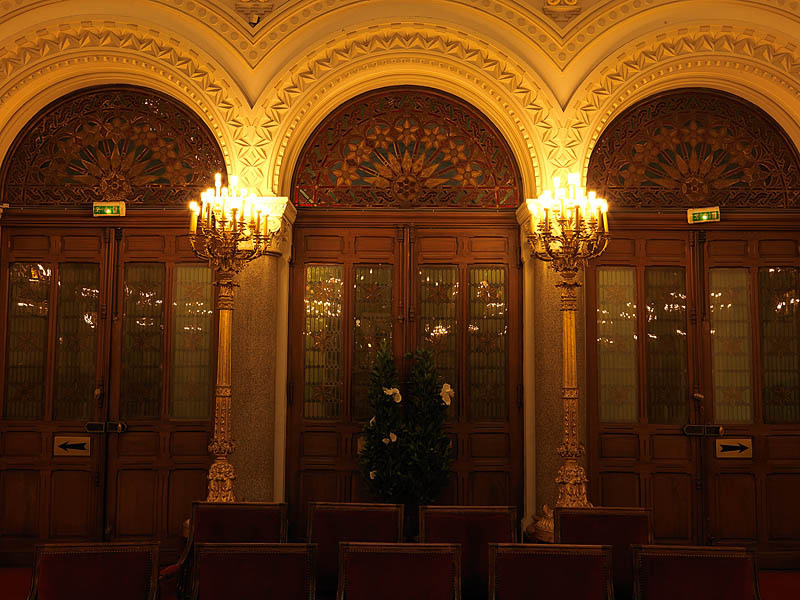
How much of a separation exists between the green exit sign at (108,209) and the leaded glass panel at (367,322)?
7.43 ft

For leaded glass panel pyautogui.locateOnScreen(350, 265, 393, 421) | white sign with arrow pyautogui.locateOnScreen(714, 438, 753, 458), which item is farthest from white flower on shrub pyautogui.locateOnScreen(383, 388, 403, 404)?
white sign with arrow pyautogui.locateOnScreen(714, 438, 753, 458)

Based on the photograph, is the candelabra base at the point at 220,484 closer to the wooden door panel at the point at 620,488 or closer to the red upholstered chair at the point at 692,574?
the red upholstered chair at the point at 692,574

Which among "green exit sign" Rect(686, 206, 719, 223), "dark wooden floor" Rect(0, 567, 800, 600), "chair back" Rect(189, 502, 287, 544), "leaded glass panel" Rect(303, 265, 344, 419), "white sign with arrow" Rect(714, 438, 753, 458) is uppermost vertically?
"green exit sign" Rect(686, 206, 719, 223)

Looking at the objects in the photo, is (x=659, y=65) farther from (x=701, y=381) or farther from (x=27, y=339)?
(x=27, y=339)

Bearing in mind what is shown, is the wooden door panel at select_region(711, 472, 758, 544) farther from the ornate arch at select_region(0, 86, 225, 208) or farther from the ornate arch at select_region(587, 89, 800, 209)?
the ornate arch at select_region(0, 86, 225, 208)

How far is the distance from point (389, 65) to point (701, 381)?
4.09 meters

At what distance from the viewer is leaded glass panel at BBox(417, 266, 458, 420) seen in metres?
6.95

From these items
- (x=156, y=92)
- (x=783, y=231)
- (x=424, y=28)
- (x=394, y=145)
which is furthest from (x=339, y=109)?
(x=783, y=231)

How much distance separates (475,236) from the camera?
280 inches

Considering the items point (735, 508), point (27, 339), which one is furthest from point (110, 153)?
point (735, 508)

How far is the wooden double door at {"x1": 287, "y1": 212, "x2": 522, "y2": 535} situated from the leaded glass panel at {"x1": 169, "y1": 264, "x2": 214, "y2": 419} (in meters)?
0.79

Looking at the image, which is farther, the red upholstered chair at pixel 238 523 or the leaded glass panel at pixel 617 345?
the leaded glass panel at pixel 617 345

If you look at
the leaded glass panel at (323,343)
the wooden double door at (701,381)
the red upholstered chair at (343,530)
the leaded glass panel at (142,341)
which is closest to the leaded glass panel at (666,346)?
the wooden double door at (701,381)

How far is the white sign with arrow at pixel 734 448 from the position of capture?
→ 6.78m
